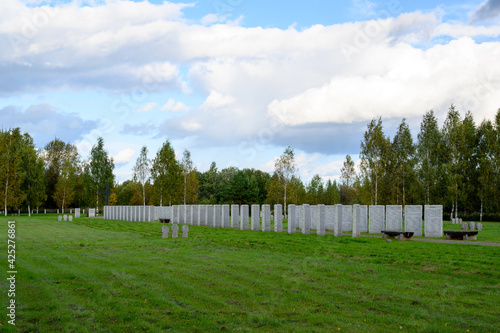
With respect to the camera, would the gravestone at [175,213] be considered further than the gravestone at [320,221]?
Yes

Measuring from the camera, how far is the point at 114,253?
15.9 metres

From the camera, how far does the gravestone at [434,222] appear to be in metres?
21.9

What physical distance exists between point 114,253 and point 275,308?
365 inches

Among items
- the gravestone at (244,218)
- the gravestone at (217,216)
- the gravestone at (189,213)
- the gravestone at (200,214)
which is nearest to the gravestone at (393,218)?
the gravestone at (244,218)

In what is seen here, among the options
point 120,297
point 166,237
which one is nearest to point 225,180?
point 166,237

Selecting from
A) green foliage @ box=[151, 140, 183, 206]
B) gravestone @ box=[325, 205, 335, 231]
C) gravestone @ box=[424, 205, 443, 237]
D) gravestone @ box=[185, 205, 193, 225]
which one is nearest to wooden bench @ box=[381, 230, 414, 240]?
gravestone @ box=[424, 205, 443, 237]

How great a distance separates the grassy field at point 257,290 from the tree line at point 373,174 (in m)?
34.3

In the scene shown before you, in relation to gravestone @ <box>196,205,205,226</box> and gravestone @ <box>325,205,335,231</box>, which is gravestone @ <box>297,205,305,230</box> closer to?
gravestone @ <box>325,205,335,231</box>

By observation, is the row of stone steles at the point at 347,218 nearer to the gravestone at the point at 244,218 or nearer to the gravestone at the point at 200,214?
the gravestone at the point at 244,218

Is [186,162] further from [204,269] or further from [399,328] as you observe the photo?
[399,328]

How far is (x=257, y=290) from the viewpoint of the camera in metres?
9.86

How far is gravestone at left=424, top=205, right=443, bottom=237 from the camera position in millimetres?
21891

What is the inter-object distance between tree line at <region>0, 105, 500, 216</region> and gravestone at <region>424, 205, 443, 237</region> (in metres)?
24.7

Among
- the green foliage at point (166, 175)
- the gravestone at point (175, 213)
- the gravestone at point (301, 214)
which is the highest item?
the green foliage at point (166, 175)
